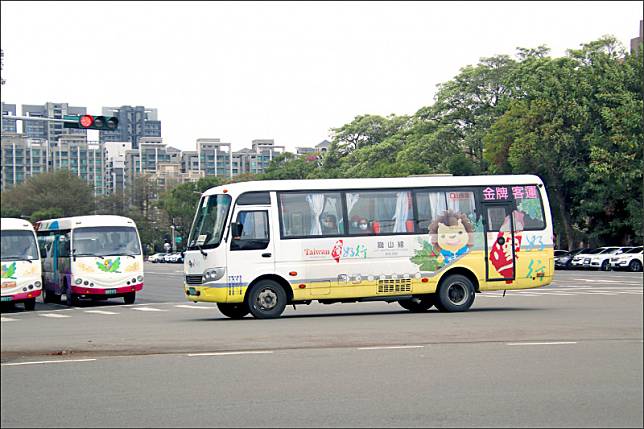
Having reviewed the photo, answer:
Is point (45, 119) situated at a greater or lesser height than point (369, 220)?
greater

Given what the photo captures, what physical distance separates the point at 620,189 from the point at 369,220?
34.1 metres

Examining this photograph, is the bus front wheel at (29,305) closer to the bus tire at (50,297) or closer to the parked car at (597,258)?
the bus tire at (50,297)

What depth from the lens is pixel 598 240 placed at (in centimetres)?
5719

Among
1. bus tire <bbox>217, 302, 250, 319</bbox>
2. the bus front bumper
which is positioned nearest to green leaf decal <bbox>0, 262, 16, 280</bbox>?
the bus front bumper

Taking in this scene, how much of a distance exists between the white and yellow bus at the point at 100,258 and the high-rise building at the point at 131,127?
272 cm

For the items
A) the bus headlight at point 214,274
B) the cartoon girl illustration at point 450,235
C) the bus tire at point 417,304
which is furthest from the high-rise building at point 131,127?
the bus tire at point 417,304

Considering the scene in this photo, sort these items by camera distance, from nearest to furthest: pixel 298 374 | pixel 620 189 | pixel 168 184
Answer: pixel 298 374 < pixel 620 189 < pixel 168 184

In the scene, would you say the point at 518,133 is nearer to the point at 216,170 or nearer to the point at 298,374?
the point at 216,170

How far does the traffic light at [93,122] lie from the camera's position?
70.0 feet

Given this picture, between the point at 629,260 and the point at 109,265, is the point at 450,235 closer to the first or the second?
the point at 109,265

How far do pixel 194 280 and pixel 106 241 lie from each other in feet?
31.7

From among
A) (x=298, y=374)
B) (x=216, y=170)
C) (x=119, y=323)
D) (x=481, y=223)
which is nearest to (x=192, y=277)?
(x=119, y=323)

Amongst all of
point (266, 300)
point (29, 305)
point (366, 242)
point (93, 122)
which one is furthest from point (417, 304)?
point (29, 305)

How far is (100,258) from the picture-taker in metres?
27.6
